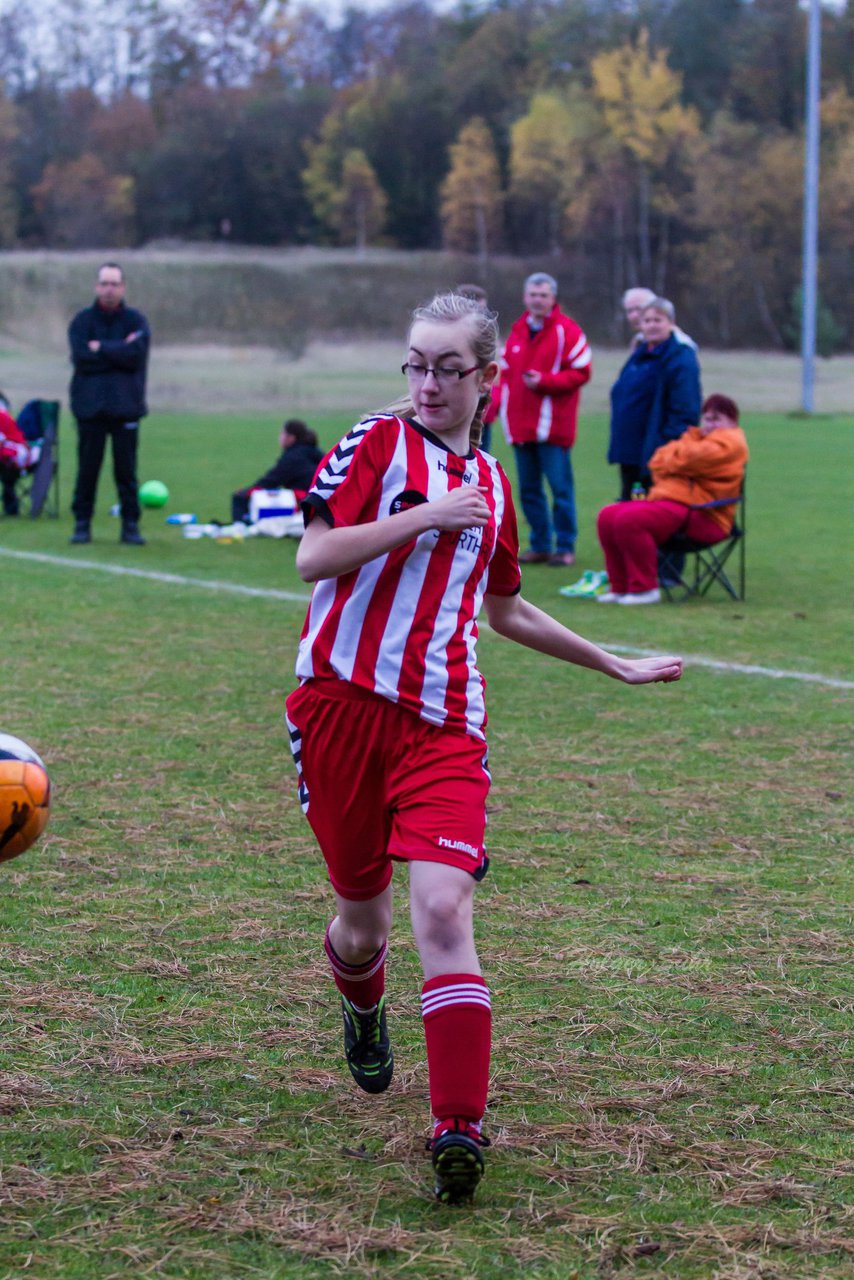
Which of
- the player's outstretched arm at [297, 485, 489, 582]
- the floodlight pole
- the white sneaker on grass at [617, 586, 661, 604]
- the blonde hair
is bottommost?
the white sneaker on grass at [617, 586, 661, 604]

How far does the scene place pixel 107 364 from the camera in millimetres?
12844

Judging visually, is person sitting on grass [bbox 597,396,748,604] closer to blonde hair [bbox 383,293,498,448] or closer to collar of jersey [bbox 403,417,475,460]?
blonde hair [bbox 383,293,498,448]

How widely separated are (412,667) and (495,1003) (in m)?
1.21

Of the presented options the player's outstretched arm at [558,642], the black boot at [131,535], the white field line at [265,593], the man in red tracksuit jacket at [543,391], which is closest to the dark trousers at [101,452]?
the black boot at [131,535]

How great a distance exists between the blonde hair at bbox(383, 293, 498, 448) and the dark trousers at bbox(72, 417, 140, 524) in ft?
32.8

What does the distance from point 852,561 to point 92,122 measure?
3789 inches

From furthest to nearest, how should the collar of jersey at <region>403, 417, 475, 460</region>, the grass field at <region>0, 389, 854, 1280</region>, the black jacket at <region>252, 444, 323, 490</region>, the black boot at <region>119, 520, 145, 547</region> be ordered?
the black jacket at <region>252, 444, 323, 490</region>
the black boot at <region>119, 520, 145, 547</region>
the collar of jersey at <region>403, 417, 475, 460</region>
the grass field at <region>0, 389, 854, 1280</region>

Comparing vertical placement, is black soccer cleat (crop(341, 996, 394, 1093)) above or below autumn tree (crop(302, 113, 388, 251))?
below

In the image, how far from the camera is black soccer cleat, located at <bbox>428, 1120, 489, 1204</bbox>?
2.82 metres

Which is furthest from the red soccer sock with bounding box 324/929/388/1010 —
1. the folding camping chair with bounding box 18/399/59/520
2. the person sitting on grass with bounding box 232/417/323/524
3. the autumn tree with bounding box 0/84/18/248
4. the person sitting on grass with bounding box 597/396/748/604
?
the autumn tree with bounding box 0/84/18/248

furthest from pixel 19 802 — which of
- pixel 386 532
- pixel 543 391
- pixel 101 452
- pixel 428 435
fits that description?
pixel 101 452

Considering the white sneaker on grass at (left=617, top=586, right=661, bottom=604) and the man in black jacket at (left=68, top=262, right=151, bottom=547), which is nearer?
the white sneaker on grass at (left=617, top=586, right=661, bottom=604)

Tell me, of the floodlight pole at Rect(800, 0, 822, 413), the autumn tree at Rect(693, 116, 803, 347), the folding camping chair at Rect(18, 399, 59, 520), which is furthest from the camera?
the autumn tree at Rect(693, 116, 803, 347)

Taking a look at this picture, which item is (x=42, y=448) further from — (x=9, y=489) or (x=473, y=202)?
(x=473, y=202)
